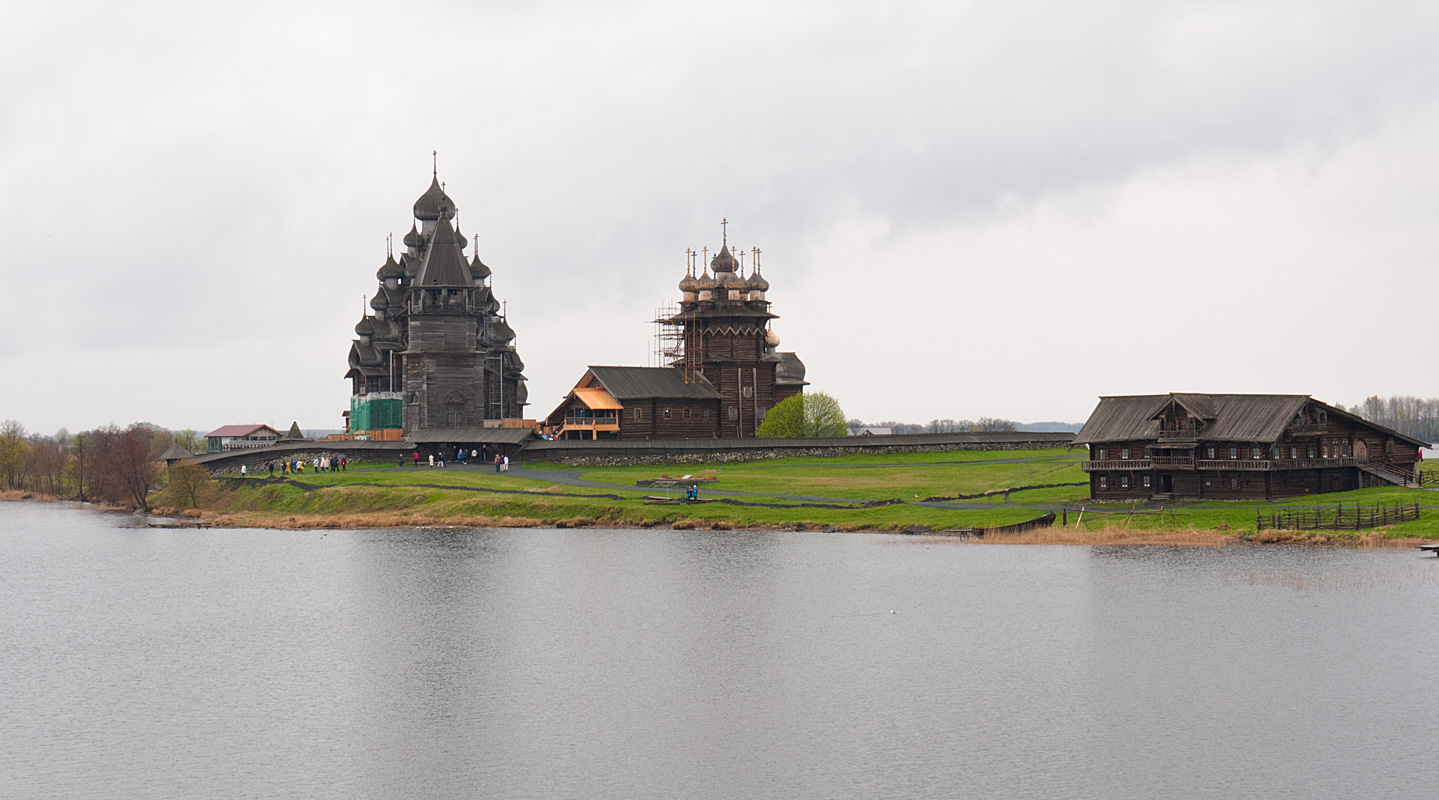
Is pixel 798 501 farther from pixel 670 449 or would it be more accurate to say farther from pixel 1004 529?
pixel 670 449

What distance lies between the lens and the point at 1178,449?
234ft

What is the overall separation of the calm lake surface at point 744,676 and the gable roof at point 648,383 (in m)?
46.0

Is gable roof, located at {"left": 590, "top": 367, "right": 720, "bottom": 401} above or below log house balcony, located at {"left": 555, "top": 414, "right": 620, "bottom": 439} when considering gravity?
above

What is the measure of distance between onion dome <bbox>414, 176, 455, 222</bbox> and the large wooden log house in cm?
6742

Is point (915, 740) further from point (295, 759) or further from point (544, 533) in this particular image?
point (544, 533)

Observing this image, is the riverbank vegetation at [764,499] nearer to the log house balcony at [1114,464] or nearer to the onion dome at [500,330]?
the log house balcony at [1114,464]

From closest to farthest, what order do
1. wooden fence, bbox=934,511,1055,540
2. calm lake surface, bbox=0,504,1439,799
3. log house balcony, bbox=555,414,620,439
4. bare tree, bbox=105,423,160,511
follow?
1. calm lake surface, bbox=0,504,1439,799
2. wooden fence, bbox=934,511,1055,540
3. bare tree, bbox=105,423,160,511
4. log house balcony, bbox=555,414,620,439

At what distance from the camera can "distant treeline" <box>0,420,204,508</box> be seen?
348 feet

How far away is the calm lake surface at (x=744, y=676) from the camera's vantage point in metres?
30.0

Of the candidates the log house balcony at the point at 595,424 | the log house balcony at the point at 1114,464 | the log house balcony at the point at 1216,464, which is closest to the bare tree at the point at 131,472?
the log house balcony at the point at 595,424

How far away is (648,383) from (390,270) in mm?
30260

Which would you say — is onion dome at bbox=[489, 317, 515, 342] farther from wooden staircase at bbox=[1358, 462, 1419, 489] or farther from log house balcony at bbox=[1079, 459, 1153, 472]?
wooden staircase at bbox=[1358, 462, 1419, 489]

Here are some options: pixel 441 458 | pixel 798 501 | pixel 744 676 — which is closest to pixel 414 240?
pixel 441 458

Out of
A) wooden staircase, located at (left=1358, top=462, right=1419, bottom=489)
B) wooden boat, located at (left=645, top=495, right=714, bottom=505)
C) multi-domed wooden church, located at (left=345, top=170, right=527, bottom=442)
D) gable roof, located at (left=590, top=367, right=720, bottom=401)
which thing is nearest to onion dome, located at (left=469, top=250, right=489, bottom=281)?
multi-domed wooden church, located at (left=345, top=170, right=527, bottom=442)
